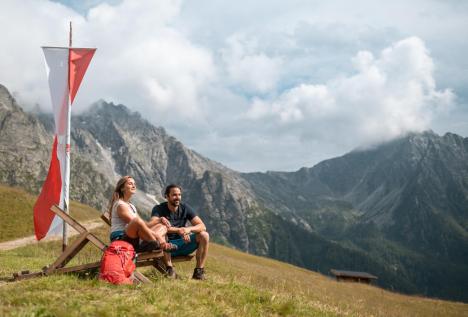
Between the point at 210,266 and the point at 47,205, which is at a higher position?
the point at 47,205

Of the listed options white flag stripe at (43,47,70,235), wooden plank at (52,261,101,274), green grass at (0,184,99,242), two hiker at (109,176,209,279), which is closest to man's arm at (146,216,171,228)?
two hiker at (109,176,209,279)

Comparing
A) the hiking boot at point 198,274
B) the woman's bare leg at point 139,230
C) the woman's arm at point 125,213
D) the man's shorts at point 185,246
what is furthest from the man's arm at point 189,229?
the woman's arm at point 125,213

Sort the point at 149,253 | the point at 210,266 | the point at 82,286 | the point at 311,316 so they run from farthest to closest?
the point at 210,266 → the point at 149,253 → the point at 311,316 → the point at 82,286

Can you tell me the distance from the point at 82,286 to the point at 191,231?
10.9 feet

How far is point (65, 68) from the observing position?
675 inches

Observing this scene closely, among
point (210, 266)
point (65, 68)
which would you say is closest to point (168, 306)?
point (65, 68)

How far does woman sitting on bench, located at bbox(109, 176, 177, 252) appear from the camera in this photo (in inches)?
464

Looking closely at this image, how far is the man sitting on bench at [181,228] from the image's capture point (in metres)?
12.7

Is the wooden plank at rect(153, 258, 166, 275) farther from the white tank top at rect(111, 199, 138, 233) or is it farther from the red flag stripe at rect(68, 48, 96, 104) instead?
the red flag stripe at rect(68, 48, 96, 104)

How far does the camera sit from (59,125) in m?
16.7

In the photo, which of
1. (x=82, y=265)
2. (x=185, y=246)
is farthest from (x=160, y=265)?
(x=82, y=265)

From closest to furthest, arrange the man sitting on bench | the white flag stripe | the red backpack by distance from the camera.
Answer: the red backpack → the man sitting on bench → the white flag stripe

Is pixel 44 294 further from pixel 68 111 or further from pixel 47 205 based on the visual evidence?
pixel 68 111

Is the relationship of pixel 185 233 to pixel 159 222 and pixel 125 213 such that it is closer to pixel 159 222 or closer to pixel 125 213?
pixel 159 222
